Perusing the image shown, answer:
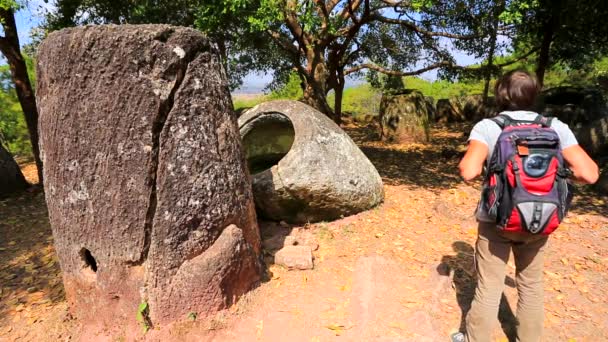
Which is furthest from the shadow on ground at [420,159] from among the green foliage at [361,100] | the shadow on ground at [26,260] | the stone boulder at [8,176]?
the green foliage at [361,100]

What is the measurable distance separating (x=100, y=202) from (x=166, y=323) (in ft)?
3.51

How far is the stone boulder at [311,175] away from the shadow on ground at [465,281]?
1323 mm

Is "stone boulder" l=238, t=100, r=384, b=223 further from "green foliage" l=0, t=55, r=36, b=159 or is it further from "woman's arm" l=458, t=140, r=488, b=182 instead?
"green foliage" l=0, t=55, r=36, b=159

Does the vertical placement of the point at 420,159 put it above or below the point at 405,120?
below

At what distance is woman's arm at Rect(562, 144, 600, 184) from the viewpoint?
2.30 metres

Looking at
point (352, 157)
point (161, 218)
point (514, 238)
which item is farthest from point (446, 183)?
point (161, 218)

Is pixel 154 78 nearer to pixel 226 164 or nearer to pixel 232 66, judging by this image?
pixel 226 164

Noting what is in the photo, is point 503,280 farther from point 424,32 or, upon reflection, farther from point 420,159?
point 424,32

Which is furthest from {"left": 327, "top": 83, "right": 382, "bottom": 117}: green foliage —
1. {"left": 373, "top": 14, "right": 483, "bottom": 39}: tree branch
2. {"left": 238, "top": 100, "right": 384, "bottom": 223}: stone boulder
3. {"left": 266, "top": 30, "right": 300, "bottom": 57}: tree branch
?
{"left": 238, "top": 100, "right": 384, "bottom": 223}: stone boulder

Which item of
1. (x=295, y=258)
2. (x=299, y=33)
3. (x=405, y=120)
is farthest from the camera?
(x=405, y=120)

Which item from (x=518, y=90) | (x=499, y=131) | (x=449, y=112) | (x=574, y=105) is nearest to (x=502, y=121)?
(x=499, y=131)

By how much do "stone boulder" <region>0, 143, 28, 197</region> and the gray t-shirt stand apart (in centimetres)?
782

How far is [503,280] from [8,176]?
313 inches

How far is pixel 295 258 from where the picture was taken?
4.00 metres
